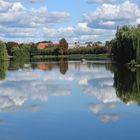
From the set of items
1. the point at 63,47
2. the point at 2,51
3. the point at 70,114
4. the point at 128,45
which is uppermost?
the point at 128,45

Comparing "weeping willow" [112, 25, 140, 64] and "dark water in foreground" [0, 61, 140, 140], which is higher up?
"weeping willow" [112, 25, 140, 64]

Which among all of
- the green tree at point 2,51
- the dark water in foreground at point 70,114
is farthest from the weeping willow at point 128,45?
the green tree at point 2,51

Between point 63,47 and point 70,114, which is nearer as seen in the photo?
point 70,114

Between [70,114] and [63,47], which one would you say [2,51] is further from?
[70,114]

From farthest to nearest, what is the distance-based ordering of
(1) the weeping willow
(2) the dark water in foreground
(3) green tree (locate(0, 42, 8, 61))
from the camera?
(3) green tree (locate(0, 42, 8, 61)), (1) the weeping willow, (2) the dark water in foreground

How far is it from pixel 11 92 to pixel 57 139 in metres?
14.2

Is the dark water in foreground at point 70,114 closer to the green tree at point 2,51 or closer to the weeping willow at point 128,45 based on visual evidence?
the weeping willow at point 128,45

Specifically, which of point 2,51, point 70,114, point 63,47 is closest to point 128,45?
point 70,114

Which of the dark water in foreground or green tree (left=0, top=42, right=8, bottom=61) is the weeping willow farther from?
green tree (left=0, top=42, right=8, bottom=61)

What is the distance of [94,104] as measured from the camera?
21484 mm

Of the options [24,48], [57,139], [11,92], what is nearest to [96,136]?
[57,139]

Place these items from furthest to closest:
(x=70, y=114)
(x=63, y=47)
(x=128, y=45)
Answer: (x=63, y=47) → (x=128, y=45) → (x=70, y=114)

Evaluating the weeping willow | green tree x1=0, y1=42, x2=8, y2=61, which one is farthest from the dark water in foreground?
green tree x1=0, y1=42, x2=8, y2=61

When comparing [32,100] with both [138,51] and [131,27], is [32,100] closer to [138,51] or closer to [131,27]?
[138,51]
